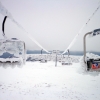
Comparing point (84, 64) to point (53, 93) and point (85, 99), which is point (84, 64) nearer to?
point (85, 99)

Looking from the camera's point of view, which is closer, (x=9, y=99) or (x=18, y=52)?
(x=18, y=52)

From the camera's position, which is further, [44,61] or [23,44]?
[44,61]

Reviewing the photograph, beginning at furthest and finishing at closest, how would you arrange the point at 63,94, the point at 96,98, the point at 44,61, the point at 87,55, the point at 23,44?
1. the point at 44,61
2. the point at 63,94
3. the point at 96,98
4. the point at 87,55
5. the point at 23,44

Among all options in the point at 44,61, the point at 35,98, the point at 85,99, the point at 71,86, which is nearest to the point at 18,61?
the point at 35,98

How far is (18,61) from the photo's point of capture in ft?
3.31

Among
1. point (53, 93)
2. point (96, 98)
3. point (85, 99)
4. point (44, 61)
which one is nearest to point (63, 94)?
point (53, 93)

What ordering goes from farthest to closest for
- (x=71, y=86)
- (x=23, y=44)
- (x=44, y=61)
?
(x=44, y=61), (x=71, y=86), (x=23, y=44)

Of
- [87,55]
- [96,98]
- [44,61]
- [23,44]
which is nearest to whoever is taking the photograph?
[23,44]

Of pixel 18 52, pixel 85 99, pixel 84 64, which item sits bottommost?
pixel 85 99

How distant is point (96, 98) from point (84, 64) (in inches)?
84.3

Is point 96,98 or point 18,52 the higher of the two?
point 18,52

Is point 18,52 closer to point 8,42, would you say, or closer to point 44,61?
point 8,42

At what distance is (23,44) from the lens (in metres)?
0.91

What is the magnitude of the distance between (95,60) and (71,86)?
311 cm
